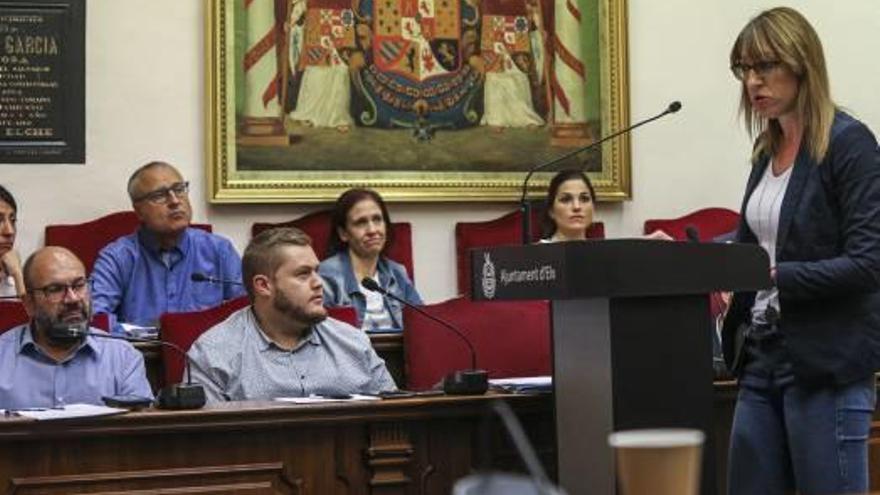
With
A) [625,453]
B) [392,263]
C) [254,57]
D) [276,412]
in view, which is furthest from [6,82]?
[625,453]

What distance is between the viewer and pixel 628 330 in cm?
254

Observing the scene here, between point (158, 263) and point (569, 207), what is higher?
point (569, 207)

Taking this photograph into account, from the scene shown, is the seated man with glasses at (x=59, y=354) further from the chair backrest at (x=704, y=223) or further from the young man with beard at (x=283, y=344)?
the chair backrest at (x=704, y=223)

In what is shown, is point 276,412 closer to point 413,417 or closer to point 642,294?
point 413,417

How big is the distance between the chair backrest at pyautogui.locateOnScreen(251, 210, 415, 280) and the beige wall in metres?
0.08

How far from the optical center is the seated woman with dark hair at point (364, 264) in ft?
17.1

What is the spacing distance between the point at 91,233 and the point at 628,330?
3.45 metres

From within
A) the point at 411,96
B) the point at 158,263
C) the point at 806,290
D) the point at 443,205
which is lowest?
the point at 806,290

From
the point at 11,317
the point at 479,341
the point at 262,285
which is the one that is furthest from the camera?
the point at 479,341

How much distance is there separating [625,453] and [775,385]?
167 cm

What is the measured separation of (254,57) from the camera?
19.0ft

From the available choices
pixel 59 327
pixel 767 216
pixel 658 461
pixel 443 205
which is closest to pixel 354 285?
pixel 443 205

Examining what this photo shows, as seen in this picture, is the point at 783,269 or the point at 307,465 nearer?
the point at 783,269

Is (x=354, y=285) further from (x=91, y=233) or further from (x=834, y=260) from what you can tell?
(x=834, y=260)
